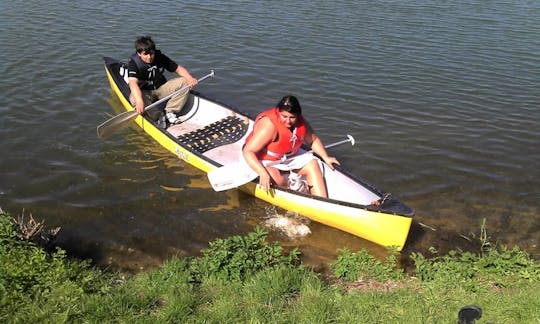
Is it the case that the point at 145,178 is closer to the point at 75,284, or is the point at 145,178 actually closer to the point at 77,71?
the point at 75,284

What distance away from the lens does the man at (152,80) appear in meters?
9.98

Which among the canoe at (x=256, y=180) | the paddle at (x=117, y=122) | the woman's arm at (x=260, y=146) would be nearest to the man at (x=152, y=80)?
the paddle at (x=117, y=122)

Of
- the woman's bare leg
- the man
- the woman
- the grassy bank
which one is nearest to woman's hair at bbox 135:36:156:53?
the man

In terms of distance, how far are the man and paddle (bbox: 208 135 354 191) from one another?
275 cm

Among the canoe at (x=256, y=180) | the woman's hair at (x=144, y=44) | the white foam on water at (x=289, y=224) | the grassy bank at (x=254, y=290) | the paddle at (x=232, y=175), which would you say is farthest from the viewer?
the woman's hair at (x=144, y=44)

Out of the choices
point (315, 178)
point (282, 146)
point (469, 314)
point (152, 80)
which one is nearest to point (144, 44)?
point (152, 80)

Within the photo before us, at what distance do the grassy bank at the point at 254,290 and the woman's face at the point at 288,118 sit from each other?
1647 millimetres

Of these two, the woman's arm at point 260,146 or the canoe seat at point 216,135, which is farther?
the canoe seat at point 216,135

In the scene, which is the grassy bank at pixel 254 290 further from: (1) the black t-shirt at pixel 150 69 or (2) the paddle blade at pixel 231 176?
(1) the black t-shirt at pixel 150 69

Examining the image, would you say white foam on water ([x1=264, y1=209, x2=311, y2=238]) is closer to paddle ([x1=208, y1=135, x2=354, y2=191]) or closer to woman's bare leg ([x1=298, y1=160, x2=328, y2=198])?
woman's bare leg ([x1=298, y1=160, x2=328, y2=198])

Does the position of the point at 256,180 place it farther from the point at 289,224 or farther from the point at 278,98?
the point at 278,98

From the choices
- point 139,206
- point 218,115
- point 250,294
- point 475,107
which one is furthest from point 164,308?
point 475,107

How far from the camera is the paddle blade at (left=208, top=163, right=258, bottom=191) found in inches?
316

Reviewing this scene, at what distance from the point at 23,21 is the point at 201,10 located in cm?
585
